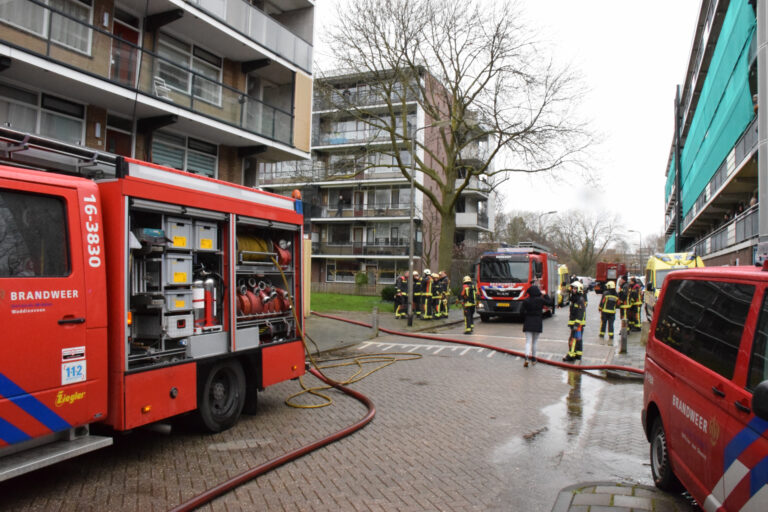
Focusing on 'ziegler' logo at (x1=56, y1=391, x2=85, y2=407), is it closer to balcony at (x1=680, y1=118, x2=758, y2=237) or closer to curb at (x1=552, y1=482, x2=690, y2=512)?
curb at (x1=552, y1=482, x2=690, y2=512)

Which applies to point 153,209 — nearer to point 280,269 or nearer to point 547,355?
point 280,269

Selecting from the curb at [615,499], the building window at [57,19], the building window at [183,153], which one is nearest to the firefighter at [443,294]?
the building window at [183,153]

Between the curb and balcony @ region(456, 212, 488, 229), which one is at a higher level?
balcony @ region(456, 212, 488, 229)

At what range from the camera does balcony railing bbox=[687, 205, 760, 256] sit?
19406 mm

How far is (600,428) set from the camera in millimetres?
6680

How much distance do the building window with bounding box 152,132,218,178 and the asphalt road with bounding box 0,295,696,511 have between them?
7.76m

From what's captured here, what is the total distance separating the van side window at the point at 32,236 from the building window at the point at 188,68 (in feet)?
30.4

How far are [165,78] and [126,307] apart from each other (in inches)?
388

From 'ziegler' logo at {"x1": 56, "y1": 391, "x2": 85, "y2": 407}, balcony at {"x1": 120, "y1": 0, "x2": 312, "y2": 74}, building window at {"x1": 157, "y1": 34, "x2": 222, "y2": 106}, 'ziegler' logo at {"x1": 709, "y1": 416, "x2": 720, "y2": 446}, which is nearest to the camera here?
'ziegler' logo at {"x1": 709, "y1": 416, "x2": 720, "y2": 446}

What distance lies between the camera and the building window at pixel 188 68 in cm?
1288

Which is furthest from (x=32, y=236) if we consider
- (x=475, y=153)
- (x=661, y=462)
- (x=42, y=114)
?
(x=475, y=153)

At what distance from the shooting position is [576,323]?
11492mm

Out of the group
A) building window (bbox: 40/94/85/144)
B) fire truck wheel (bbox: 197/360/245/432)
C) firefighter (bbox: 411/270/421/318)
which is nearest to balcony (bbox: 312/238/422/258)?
firefighter (bbox: 411/270/421/318)

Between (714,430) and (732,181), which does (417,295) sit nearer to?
(732,181)
